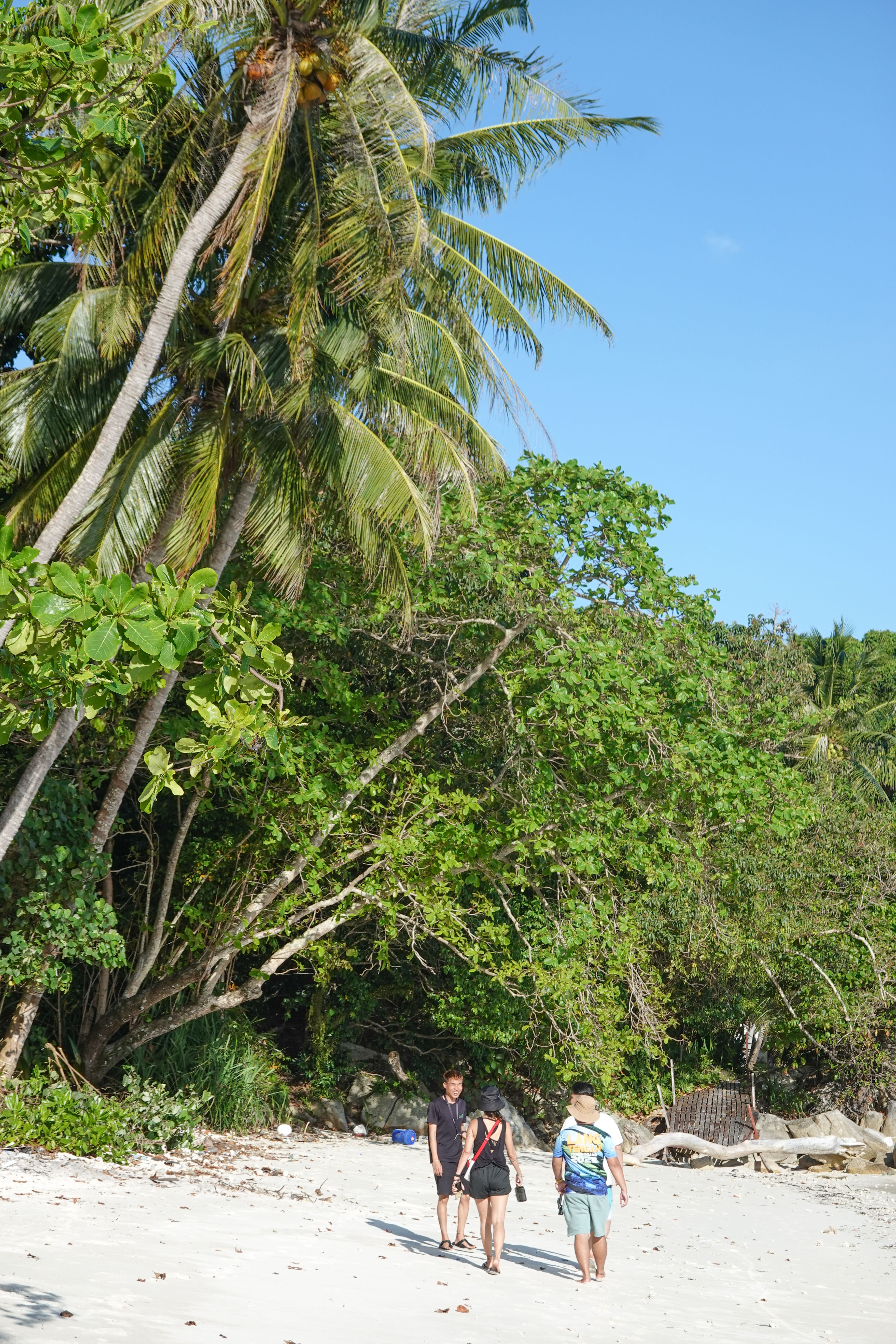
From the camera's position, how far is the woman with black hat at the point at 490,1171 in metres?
7.18

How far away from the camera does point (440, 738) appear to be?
13.1 meters

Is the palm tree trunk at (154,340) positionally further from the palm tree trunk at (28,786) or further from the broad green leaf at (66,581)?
the broad green leaf at (66,581)

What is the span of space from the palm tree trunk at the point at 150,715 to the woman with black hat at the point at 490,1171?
4.27 metres

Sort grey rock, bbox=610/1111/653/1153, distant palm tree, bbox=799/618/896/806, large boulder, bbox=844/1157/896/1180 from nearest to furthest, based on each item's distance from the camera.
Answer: large boulder, bbox=844/1157/896/1180, grey rock, bbox=610/1111/653/1153, distant palm tree, bbox=799/618/896/806

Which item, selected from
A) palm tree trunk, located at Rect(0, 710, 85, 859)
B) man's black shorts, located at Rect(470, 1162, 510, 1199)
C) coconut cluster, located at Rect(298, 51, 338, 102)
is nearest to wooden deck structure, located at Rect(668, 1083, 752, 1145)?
man's black shorts, located at Rect(470, 1162, 510, 1199)

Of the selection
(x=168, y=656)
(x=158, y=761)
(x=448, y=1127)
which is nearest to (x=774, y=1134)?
(x=448, y=1127)

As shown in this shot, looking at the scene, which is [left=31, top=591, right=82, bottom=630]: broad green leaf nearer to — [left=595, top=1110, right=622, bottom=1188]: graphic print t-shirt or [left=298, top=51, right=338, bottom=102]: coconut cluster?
[left=595, top=1110, right=622, bottom=1188]: graphic print t-shirt

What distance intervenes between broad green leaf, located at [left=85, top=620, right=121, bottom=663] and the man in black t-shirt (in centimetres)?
539

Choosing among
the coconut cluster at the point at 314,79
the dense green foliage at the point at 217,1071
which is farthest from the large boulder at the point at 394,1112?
the coconut cluster at the point at 314,79

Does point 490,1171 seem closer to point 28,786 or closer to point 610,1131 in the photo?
point 610,1131

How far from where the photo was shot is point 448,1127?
25.8ft

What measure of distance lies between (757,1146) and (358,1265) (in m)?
11.0

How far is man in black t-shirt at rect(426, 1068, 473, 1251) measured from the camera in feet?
25.3

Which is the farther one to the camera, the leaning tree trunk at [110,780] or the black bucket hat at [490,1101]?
the leaning tree trunk at [110,780]
